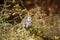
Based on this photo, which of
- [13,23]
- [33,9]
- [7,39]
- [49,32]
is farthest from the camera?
[33,9]

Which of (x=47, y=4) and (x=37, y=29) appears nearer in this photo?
(x=37, y=29)

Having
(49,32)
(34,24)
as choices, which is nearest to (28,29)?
(34,24)

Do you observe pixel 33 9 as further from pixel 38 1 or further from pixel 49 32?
pixel 49 32

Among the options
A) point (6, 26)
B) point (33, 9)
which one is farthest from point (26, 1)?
point (6, 26)

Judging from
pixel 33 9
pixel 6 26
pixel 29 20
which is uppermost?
pixel 33 9

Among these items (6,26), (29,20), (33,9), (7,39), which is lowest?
(7,39)

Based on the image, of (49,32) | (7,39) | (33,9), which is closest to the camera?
(7,39)

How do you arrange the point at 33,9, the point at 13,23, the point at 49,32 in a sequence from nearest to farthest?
the point at 13,23
the point at 49,32
the point at 33,9

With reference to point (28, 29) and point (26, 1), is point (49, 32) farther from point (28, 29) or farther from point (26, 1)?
point (26, 1)

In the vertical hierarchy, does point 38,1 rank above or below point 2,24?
above
